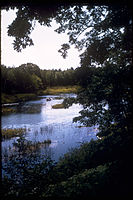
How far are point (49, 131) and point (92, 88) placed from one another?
1087cm

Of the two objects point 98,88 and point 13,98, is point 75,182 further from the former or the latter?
point 13,98

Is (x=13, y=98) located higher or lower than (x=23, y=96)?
lower

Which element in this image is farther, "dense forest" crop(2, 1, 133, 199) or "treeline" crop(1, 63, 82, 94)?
"treeline" crop(1, 63, 82, 94)

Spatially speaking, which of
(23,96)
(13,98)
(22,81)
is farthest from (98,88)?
(23,96)

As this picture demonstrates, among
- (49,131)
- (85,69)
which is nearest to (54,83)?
(49,131)

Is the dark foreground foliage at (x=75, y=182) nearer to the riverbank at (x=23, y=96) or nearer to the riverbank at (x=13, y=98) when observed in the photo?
the riverbank at (x=23, y=96)

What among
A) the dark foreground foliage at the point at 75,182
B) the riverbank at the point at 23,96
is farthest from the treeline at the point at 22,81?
the dark foreground foliage at the point at 75,182

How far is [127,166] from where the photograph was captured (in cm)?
517

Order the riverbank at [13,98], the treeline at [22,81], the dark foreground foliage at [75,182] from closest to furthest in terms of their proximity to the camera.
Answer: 1. the dark foreground foliage at [75,182]
2. the treeline at [22,81]
3. the riverbank at [13,98]

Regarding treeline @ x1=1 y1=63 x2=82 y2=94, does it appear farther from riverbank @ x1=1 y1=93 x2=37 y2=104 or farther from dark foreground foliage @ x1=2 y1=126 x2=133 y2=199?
dark foreground foliage @ x1=2 y1=126 x2=133 y2=199

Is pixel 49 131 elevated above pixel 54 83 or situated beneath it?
situated beneath

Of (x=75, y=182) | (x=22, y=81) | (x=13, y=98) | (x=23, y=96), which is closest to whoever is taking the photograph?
(x=75, y=182)

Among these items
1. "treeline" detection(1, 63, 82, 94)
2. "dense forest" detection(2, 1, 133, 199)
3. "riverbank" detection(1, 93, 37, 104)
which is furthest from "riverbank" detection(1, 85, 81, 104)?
"dense forest" detection(2, 1, 133, 199)

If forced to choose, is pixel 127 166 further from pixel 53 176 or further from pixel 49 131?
pixel 49 131
